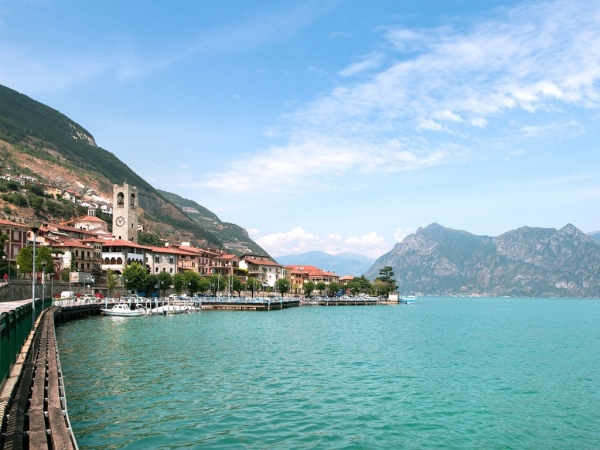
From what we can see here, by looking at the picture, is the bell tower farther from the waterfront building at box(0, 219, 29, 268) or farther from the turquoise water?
the turquoise water

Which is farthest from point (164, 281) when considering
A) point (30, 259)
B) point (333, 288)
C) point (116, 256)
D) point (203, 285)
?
point (333, 288)

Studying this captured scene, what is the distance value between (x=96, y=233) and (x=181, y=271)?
23.8 m

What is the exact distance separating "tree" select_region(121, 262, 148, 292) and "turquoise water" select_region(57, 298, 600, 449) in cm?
6087

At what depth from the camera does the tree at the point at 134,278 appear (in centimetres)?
11119

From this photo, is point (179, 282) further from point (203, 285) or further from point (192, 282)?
point (203, 285)

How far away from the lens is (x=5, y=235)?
9606 cm

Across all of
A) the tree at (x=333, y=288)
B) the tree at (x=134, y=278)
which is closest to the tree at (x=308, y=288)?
the tree at (x=333, y=288)

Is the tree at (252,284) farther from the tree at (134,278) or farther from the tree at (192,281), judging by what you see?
the tree at (134,278)

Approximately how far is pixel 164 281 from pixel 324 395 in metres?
99.7

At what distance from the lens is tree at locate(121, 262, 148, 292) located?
11119cm

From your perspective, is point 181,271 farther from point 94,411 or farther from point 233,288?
point 94,411

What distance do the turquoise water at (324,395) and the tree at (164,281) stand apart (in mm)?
69977

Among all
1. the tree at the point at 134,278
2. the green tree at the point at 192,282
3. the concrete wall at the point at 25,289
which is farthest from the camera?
the green tree at the point at 192,282

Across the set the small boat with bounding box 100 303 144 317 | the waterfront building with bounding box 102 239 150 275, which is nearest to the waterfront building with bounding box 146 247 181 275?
the waterfront building with bounding box 102 239 150 275
